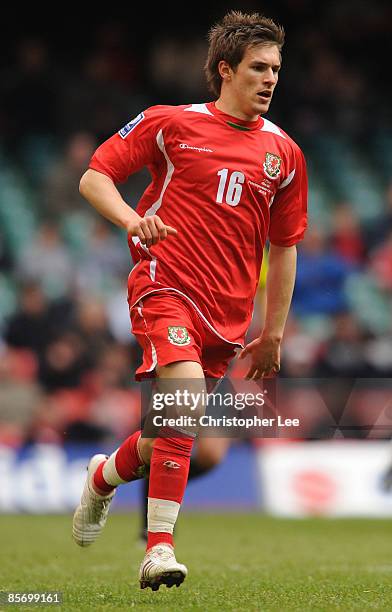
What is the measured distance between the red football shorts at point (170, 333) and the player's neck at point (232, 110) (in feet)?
2.92

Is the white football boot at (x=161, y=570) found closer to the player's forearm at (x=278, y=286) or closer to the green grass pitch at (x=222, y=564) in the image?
the green grass pitch at (x=222, y=564)

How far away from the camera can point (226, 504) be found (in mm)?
12430

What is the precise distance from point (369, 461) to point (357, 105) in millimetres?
7331

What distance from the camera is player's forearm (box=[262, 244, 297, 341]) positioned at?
5.62 m

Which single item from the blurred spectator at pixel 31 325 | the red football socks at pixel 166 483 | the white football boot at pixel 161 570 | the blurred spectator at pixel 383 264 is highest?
the red football socks at pixel 166 483

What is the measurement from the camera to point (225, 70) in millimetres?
5387

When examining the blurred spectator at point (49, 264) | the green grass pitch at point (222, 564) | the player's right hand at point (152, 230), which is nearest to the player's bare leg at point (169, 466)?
the green grass pitch at point (222, 564)

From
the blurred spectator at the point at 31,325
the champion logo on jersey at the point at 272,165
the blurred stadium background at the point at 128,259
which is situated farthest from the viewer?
the blurred spectator at the point at 31,325

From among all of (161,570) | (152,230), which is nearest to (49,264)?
(152,230)

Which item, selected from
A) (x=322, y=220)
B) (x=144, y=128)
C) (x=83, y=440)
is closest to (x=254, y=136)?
(x=144, y=128)

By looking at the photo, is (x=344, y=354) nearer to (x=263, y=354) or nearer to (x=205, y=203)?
(x=263, y=354)

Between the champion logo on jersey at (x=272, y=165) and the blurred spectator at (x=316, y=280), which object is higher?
the champion logo on jersey at (x=272, y=165)

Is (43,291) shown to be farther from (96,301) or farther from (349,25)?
(349,25)

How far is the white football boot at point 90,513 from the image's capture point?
577cm
